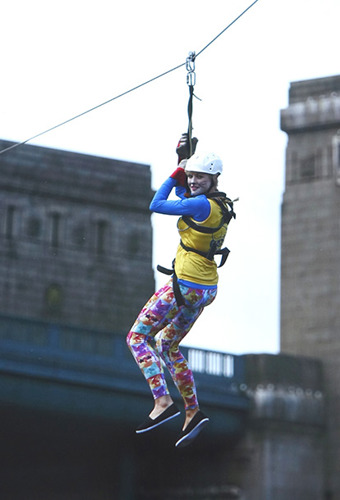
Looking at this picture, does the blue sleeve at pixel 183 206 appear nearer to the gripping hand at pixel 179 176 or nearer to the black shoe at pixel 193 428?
the gripping hand at pixel 179 176

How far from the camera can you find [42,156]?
300 feet

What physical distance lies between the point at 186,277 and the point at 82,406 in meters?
45.9

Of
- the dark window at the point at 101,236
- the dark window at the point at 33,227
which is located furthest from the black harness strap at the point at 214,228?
the dark window at the point at 101,236

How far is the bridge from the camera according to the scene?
2479 inches

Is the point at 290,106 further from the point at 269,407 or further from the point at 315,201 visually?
the point at 269,407

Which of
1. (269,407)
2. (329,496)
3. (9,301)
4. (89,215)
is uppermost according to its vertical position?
(89,215)

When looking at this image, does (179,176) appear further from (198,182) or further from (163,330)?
(163,330)

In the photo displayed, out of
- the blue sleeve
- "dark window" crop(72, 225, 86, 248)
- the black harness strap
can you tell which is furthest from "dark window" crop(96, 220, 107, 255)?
the blue sleeve

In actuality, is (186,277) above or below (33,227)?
below

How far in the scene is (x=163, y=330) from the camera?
19.8 m

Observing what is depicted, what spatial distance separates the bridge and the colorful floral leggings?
41.7m

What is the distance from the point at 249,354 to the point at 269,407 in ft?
9.03

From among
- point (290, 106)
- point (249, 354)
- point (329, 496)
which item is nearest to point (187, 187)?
point (249, 354)

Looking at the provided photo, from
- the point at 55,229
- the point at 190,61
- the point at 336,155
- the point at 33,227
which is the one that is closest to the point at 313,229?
the point at 336,155
